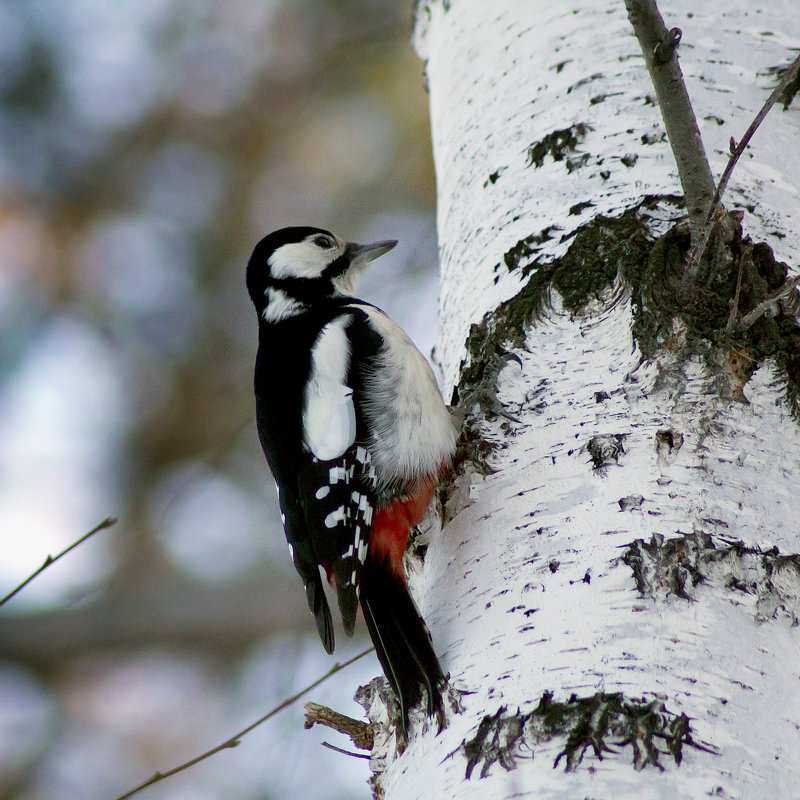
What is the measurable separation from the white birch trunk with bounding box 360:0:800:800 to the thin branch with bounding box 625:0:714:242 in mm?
194

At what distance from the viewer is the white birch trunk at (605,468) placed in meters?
1.32

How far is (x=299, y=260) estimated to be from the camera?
133 inches

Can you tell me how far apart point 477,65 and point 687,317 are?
3.73 feet

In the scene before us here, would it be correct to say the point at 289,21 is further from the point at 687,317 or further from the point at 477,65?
the point at 687,317

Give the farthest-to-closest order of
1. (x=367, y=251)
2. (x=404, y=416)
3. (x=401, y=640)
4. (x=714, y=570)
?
(x=367, y=251), (x=404, y=416), (x=401, y=640), (x=714, y=570)

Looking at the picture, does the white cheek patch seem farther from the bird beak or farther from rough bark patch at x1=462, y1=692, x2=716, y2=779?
rough bark patch at x1=462, y1=692, x2=716, y2=779

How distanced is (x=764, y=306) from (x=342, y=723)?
1118 mm

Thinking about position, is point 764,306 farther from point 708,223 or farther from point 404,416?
point 404,416

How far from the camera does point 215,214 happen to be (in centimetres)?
604

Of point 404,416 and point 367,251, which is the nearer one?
point 404,416

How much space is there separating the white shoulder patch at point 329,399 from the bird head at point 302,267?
52cm

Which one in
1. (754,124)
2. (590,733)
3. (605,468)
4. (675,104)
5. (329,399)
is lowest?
(590,733)

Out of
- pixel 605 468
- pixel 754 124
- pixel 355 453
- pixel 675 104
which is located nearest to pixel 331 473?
pixel 355 453

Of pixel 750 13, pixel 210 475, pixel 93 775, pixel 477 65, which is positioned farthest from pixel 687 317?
pixel 93 775
